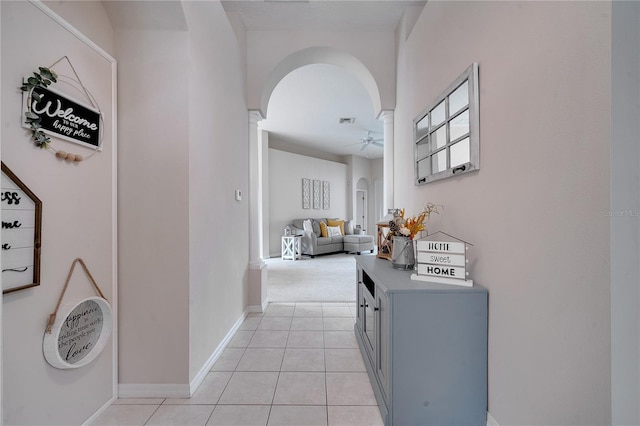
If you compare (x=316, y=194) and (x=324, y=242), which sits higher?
(x=316, y=194)

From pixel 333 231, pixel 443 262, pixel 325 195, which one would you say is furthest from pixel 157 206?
pixel 325 195

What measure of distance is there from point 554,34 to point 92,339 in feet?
8.37

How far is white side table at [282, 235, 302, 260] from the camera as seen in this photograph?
6.48 meters

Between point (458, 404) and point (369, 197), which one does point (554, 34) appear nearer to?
point (458, 404)

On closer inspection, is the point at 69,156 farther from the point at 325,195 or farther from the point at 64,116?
the point at 325,195

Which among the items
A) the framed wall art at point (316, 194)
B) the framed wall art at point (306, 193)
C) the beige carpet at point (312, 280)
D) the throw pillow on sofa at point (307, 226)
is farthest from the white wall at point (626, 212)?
the framed wall art at point (316, 194)

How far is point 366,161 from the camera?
31.7ft

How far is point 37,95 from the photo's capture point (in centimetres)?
115

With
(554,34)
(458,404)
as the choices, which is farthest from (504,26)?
(458,404)

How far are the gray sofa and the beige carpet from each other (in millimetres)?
292

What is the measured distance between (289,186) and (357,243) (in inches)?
97.0

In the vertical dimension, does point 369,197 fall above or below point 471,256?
above

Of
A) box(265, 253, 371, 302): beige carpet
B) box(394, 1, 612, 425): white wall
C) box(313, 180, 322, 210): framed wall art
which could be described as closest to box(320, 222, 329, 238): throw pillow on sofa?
box(265, 253, 371, 302): beige carpet

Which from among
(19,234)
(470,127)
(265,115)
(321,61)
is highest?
(321,61)
